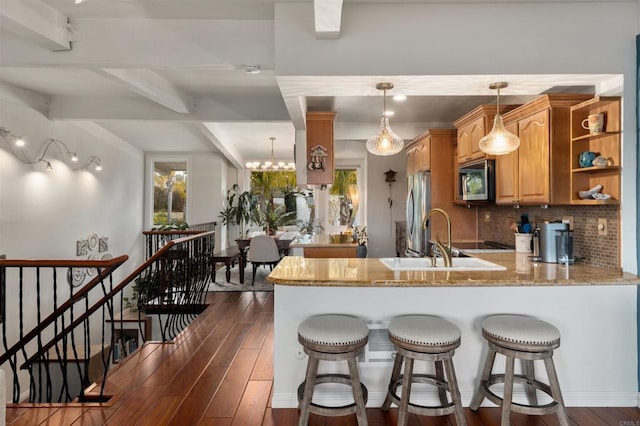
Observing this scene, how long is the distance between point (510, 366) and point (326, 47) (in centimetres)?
223

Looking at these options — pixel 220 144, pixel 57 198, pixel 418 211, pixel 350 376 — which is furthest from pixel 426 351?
pixel 220 144

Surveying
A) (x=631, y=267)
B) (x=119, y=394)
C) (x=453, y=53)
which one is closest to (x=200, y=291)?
(x=119, y=394)

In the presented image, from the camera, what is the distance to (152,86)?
12.6 feet

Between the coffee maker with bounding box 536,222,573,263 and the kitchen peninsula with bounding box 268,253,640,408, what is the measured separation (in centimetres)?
32

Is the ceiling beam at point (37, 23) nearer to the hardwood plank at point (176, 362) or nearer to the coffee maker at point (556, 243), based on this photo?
the hardwood plank at point (176, 362)

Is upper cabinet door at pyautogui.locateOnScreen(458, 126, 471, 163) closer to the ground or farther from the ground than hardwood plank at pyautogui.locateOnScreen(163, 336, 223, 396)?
farther from the ground

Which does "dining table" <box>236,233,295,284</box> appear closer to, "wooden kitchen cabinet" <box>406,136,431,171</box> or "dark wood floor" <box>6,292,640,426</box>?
"dark wood floor" <box>6,292,640,426</box>

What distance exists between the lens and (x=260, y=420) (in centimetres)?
215

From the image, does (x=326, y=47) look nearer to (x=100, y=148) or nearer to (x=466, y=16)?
(x=466, y=16)

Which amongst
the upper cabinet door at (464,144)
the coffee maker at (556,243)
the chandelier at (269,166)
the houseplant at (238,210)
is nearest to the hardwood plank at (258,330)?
the coffee maker at (556,243)

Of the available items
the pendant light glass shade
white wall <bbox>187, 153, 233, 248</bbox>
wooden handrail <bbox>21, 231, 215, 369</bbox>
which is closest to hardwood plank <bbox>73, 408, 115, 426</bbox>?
wooden handrail <bbox>21, 231, 215, 369</bbox>

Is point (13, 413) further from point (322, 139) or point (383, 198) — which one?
point (383, 198)

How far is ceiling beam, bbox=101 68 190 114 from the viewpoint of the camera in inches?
133

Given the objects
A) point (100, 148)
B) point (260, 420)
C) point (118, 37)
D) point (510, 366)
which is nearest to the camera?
point (510, 366)
